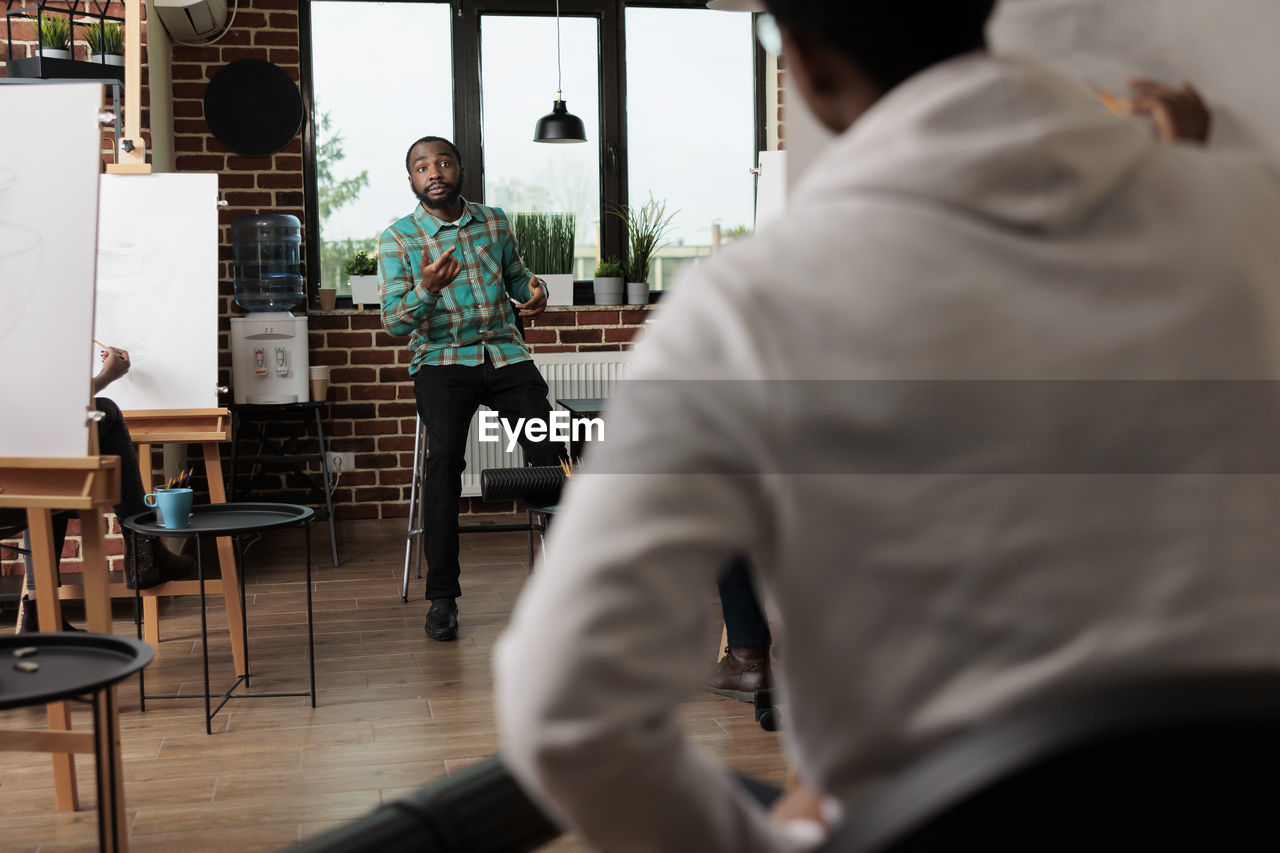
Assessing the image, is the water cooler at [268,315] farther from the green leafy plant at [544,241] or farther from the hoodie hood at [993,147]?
the hoodie hood at [993,147]

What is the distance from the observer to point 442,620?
12.0 feet

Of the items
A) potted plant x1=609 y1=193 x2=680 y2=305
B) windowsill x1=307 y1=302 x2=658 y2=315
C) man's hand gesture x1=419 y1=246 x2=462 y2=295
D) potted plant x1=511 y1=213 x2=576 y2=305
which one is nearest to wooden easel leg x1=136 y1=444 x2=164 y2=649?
man's hand gesture x1=419 y1=246 x2=462 y2=295

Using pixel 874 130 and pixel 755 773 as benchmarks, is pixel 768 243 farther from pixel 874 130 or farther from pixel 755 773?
pixel 755 773

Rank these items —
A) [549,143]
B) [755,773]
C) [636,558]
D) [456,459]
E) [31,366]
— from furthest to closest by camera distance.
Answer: [549,143] → [456,459] → [755,773] → [31,366] → [636,558]

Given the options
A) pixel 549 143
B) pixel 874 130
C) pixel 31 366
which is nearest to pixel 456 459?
pixel 31 366

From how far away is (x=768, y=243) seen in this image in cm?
55

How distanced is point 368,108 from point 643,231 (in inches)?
58.9

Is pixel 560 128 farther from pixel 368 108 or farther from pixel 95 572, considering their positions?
pixel 95 572

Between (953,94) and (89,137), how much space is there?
2.25m

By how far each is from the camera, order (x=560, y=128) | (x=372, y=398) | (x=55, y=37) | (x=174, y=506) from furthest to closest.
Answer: (x=372, y=398), (x=560, y=128), (x=55, y=37), (x=174, y=506)

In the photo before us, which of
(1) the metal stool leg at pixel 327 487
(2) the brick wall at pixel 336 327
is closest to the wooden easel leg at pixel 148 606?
(1) the metal stool leg at pixel 327 487

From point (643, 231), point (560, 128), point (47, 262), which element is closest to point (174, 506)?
point (47, 262)

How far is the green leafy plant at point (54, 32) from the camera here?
3.78 m

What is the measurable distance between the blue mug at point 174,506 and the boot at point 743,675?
1.43m
